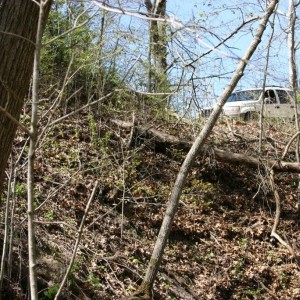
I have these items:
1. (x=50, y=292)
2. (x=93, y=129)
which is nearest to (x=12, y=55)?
(x=50, y=292)

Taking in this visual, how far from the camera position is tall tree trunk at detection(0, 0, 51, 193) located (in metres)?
3.32

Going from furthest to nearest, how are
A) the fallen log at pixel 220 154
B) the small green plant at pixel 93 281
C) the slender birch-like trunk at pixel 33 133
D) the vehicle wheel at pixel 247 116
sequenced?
1. the vehicle wheel at pixel 247 116
2. the fallen log at pixel 220 154
3. the small green plant at pixel 93 281
4. the slender birch-like trunk at pixel 33 133

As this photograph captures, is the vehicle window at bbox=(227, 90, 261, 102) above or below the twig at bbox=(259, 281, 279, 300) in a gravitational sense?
above

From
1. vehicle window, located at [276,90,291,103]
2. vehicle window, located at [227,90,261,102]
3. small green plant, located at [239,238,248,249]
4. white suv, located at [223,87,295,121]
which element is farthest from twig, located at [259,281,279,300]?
vehicle window, located at [276,90,291,103]

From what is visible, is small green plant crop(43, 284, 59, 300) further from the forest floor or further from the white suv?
the white suv

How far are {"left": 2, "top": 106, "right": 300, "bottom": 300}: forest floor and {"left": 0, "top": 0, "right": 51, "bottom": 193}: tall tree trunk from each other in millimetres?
3081

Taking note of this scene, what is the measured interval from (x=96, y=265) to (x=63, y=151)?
8.12 feet

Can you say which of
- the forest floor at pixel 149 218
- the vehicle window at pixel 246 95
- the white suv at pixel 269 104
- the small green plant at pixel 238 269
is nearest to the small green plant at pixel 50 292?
the forest floor at pixel 149 218

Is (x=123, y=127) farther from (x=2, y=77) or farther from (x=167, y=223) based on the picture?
(x=2, y=77)

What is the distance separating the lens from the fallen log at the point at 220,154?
10.3 meters

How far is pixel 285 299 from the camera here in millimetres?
8508

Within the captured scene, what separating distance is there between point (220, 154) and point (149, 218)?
2278 mm

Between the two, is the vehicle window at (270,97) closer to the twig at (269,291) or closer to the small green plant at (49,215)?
the twig at (269,291)

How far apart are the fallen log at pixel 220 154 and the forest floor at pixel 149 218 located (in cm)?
11
